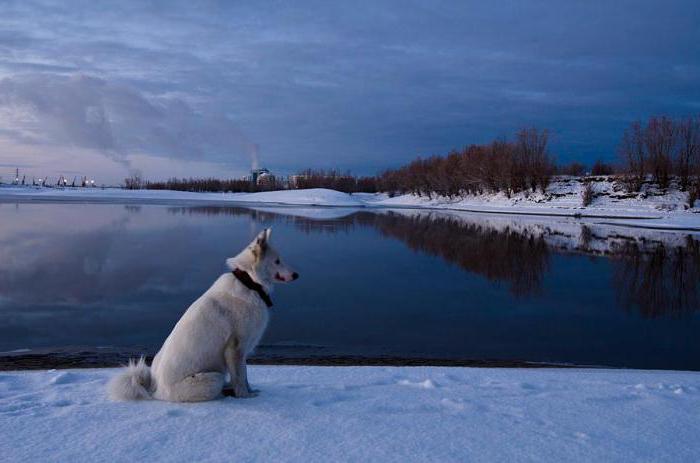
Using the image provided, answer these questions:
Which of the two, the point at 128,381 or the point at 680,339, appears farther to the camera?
the point at 680,339

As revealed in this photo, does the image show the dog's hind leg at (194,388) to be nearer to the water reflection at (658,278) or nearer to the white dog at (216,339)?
the white dog at (216,339)

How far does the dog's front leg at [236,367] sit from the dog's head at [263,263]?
0.51 m

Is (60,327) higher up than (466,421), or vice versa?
(466,421)

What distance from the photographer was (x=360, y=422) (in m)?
3.42

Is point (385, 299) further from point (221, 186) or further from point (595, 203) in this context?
point (221, 186)

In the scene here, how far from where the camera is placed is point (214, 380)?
3682mm

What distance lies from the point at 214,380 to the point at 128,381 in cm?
61

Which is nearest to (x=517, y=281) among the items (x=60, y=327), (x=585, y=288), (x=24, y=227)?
(x=585, y=288)

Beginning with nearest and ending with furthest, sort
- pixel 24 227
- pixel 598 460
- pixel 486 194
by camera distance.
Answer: pixel 598 460
pixel 24 227
pixel 486 194

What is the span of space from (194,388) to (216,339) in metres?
0.36

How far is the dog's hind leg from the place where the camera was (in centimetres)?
364

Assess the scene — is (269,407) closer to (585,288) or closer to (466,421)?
(466,421)

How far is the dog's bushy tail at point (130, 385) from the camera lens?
370 centimetres

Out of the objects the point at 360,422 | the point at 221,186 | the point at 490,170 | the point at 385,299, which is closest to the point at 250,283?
the point at 360,422
